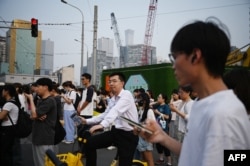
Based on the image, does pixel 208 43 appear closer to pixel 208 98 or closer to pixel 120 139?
pixel 208 98

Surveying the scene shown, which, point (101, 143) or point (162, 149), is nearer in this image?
point (101, 143)

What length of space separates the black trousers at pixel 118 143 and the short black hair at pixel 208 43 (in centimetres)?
302

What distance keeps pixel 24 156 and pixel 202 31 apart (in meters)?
6.98

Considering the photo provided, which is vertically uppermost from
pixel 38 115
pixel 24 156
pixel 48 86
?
pixel 48 86

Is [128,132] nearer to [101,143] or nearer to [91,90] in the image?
[101,143]

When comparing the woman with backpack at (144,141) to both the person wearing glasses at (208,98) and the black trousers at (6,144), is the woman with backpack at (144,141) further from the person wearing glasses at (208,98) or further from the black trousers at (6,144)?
the person wearing glasses at (208,98)

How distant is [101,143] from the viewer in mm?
4199

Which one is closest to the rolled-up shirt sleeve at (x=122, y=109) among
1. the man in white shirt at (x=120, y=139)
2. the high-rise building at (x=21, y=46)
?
the man in white shirt at (x=120, y=139)

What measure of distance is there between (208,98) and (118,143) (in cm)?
311

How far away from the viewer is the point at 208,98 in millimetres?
1271

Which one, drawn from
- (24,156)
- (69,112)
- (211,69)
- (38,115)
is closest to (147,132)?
(211,69)

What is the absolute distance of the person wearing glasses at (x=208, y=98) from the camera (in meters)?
1.15

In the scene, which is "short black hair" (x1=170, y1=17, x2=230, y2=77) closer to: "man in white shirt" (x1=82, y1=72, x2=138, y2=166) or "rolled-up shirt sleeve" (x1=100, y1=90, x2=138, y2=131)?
"rolled-up shirt sleeve" (x1=100, y1=90, x2=138, y2=131)

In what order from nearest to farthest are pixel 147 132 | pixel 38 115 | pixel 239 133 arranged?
pixel 239 133 < pixel 147 132 < pixel 38 115
